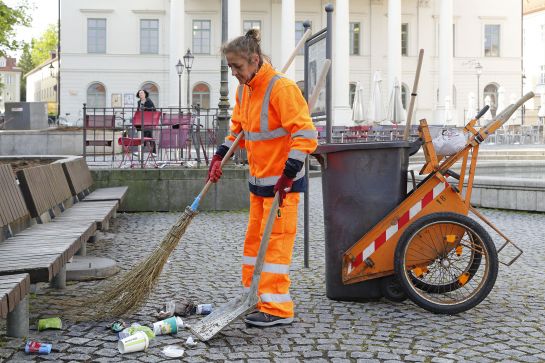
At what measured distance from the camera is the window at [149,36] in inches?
2122

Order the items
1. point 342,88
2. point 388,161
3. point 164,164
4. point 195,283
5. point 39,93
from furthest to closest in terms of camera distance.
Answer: point 39,93, point 342,88, point 164,164, point 195,283, point 388,161

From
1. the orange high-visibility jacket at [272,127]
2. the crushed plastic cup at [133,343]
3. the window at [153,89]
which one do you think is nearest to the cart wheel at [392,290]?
the orange high-visibility jacket at [272,127]

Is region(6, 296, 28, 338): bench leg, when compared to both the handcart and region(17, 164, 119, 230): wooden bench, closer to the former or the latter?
region(17, 164, 119, 230): wooden bench

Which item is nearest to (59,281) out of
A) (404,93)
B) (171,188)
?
(171,188)

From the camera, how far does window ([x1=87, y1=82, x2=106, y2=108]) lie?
53094 mm

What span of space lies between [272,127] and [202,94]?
4939 cm

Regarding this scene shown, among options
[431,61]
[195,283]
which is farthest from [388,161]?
[431,61]

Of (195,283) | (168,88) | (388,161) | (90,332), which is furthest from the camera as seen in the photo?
(168,88)

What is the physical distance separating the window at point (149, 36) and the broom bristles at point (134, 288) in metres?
49.6

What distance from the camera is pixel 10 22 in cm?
3203

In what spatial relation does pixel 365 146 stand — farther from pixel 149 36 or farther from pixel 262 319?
pixel 149 36

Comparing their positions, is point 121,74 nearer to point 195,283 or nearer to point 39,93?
point 195,283

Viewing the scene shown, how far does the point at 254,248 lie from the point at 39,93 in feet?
356

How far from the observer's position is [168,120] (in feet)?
50.7
